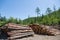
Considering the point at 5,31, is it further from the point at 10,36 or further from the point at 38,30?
the point at 38,30

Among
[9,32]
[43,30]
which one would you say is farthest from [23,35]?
[43,30]

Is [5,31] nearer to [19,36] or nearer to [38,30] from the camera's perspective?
[19,36]

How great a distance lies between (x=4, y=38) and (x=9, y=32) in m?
0.62

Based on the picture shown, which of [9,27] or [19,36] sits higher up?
[9,27]

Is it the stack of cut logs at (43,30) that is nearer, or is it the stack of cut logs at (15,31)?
the stack of cut logs at (15,31)

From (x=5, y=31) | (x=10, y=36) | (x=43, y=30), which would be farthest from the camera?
(x=43, y=30)

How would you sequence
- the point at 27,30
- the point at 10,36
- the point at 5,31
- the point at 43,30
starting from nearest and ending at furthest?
the point at 10,36 → the point at 5,31 → the point at 27,30 → the point at 43,30

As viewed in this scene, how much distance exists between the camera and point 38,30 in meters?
13.3

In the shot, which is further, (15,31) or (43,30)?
(43,30)

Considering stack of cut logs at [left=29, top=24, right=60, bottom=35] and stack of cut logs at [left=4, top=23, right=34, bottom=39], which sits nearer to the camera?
stack of cut logs at [left=4, top=23, right=34, bottom=39]

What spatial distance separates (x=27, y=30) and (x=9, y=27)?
5.20 ft

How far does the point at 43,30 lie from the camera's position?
42.1 feet

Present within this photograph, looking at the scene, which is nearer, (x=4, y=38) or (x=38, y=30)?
(x=4, y=38)

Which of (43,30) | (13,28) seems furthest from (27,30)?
(43,30)
